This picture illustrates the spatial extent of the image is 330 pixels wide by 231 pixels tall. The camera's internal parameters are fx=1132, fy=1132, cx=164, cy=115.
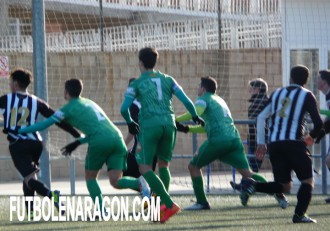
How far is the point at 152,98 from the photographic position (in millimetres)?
12359

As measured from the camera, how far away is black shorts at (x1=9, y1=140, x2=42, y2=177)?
12.9m

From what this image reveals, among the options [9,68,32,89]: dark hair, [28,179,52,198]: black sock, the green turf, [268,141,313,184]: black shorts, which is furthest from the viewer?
[9,68,32,89]: dark hair

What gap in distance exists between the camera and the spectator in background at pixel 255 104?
17.7 m

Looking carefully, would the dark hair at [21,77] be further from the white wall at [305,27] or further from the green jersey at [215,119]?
the white wall at [305,27]

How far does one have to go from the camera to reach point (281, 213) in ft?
44.9

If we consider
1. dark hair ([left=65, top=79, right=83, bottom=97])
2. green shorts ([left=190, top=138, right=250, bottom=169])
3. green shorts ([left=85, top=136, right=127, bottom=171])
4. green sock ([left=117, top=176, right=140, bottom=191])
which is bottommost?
green sock ([left=117, top=176, right=140, bottom=191])

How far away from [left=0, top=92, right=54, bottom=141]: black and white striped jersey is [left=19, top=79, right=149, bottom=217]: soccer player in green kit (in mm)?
390

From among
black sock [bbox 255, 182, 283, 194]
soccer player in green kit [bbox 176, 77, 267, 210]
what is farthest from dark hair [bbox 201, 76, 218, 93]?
black sock [bbox 255, 182, 283, 194]

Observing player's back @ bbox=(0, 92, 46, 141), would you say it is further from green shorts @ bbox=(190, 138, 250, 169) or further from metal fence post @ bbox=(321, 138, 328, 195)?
metal fence post @ bbox=(321, 138, 328, 195)

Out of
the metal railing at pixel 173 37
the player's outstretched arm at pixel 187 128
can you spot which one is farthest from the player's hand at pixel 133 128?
the metal railing at pixel 173 37

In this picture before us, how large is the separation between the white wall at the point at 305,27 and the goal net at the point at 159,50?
230cm

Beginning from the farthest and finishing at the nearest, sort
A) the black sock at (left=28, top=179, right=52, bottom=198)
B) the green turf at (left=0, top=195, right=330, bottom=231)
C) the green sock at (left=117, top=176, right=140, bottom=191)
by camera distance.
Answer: the green sock at (left=117, top=176, right=140, bottom=191) < the black sock at (left=28, top=179, right=52, bottom=198) < the green turf at (left=0, top=195, right=330, bottom=231)

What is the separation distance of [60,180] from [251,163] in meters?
5.02

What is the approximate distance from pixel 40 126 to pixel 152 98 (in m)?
1.25
